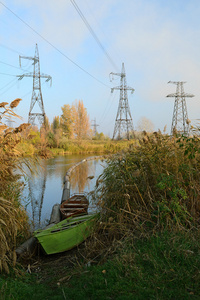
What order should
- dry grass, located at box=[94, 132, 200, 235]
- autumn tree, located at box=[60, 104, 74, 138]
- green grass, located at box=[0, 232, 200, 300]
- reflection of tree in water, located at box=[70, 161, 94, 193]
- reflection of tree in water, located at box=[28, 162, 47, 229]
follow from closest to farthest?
1. green grass, located at box=[0, 232, 200, 300]
2. dry grass, located at box=[94, 132, 200, 235]
3. reflection of tree in water, located at box=[28, 162, 47, 229]
4. reflection of tree in water, located at box=[70, 161, 94, 193]
5. autumn tree, located at box=[60, 104, 74, 138]

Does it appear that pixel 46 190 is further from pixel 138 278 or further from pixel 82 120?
pixel 82 120

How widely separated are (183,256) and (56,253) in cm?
266

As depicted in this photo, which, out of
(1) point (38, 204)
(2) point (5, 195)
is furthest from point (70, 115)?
(2) point (5, 195)

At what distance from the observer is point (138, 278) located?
9.09 ft

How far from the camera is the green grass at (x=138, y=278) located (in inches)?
102

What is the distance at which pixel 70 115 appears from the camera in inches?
1702

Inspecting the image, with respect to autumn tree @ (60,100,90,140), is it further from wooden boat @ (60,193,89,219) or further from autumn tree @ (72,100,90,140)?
wooden boat @ (60,193,89,219)

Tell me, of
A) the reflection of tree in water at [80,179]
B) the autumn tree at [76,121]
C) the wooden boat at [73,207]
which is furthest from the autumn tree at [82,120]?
the wooden boat at [73,207]

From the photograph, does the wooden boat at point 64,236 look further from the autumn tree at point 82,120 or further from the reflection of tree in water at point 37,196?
the autumn tree at point 82,120

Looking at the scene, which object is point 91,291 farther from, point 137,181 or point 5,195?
point 5,195

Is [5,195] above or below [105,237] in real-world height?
above

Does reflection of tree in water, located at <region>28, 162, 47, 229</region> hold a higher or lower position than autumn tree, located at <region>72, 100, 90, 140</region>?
lower

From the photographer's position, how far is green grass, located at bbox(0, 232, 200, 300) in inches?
102

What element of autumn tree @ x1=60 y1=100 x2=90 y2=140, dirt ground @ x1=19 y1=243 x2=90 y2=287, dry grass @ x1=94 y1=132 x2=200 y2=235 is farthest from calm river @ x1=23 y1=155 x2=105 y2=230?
autumn tree @ x1=60 y1=100 x2=90 y2=140
